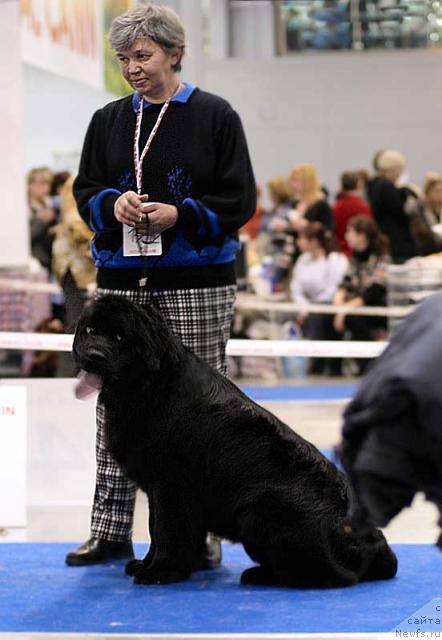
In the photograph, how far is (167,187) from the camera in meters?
4.20

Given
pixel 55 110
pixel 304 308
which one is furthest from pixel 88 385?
pixel 55 110

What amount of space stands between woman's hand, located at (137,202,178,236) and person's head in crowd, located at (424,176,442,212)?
7446 mm

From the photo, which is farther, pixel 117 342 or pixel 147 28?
pixel 147 28

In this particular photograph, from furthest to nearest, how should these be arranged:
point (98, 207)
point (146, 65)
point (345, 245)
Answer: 1. point (345, 245)
2. point (98, 207)
3. point (146, 65)

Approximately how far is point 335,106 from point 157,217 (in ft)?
49.2

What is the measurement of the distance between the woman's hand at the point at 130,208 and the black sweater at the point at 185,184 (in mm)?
128

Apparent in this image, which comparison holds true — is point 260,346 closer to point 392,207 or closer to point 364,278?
point 364,278

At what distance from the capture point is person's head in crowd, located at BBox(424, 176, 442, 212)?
1131 cm

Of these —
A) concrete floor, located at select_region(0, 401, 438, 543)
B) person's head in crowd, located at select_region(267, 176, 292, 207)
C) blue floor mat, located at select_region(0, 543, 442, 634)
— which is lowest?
concrete floor, located at select_region(0, 401, 438, 543)

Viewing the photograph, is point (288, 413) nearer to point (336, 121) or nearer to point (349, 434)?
point (349, 434)

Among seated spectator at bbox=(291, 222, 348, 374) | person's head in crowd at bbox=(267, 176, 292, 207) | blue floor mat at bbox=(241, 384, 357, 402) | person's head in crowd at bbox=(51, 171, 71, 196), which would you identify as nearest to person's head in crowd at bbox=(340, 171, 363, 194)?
person's head in crowd at bbox=(267, 176, 292, 207)

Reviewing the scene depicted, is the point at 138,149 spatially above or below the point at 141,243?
above

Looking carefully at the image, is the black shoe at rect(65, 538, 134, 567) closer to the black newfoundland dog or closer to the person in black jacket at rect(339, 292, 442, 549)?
the black newfoundland dog

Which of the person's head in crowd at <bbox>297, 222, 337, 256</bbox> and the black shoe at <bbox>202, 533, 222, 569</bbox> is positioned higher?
the person's head in crowd at <bbox>297, 222, 337, 256</bbox>
